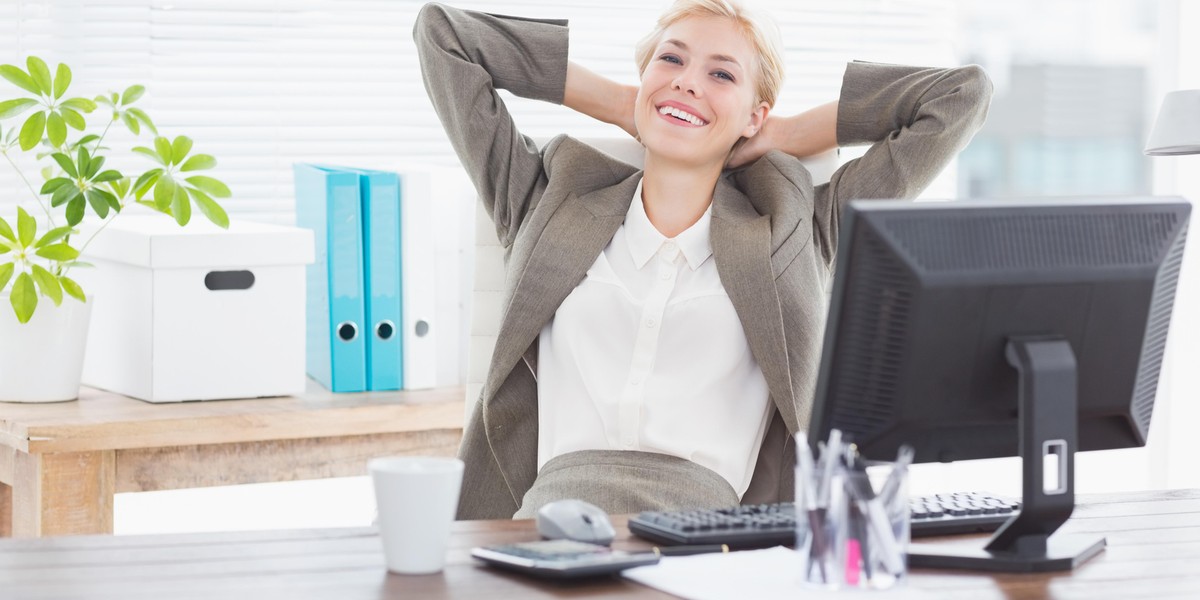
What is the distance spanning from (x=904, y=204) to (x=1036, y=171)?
25.6 feet

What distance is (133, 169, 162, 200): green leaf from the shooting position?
2.24 meters

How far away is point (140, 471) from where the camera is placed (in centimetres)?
213

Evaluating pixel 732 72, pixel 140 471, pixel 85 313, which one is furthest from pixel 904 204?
pixel 85 313

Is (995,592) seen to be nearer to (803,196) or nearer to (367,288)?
(803,196)

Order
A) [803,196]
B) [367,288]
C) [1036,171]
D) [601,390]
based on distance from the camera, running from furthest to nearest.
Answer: [1036,171]
[367,288]
[803,196]
[601,390]

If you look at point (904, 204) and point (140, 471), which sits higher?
point (904, 204)

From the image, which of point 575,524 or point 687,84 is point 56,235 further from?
point 575,524

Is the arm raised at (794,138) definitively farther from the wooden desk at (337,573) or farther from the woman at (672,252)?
the wooden desk at (337,573)

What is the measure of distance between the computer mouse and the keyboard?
57 millimetres

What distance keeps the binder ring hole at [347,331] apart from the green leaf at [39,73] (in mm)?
622

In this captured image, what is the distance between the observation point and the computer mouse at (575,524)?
4.25ft

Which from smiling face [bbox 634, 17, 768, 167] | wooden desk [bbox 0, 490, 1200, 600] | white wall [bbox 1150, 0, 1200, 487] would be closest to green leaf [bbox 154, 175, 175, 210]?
smiling face [bbox 634, 17, 768, 167]

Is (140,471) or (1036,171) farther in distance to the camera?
(1036,171)

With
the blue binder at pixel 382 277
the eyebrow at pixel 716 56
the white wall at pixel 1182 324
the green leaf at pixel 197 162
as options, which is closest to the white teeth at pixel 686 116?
the eyebrow at pixel 716 56
